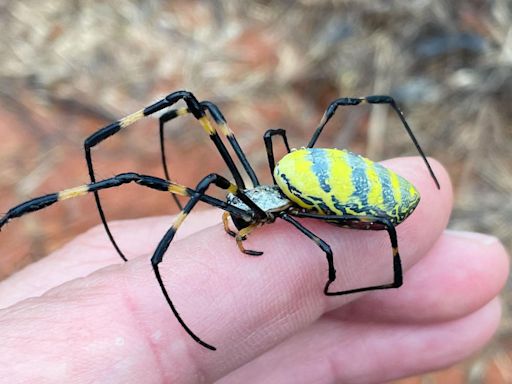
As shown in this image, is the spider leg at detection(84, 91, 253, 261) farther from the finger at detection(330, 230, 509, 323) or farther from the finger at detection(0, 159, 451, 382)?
the finger at detection(330, 230, 509, 323)

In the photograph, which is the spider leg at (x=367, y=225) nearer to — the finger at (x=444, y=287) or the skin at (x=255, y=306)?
the skin at (x=255, y=306)

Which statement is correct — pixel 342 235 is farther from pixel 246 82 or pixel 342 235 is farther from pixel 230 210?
pixel 246 82

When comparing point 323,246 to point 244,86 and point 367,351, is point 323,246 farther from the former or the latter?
point 244,86

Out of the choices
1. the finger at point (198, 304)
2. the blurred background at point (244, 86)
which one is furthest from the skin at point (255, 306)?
the blurred background at point (244, 86)

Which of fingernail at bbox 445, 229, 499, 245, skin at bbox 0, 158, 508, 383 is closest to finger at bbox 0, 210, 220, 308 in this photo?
skin at bbox 0, 158, 508, 383

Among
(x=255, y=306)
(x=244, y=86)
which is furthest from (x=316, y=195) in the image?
(x=244, y=86)

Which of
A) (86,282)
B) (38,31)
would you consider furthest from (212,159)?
(86,282)
